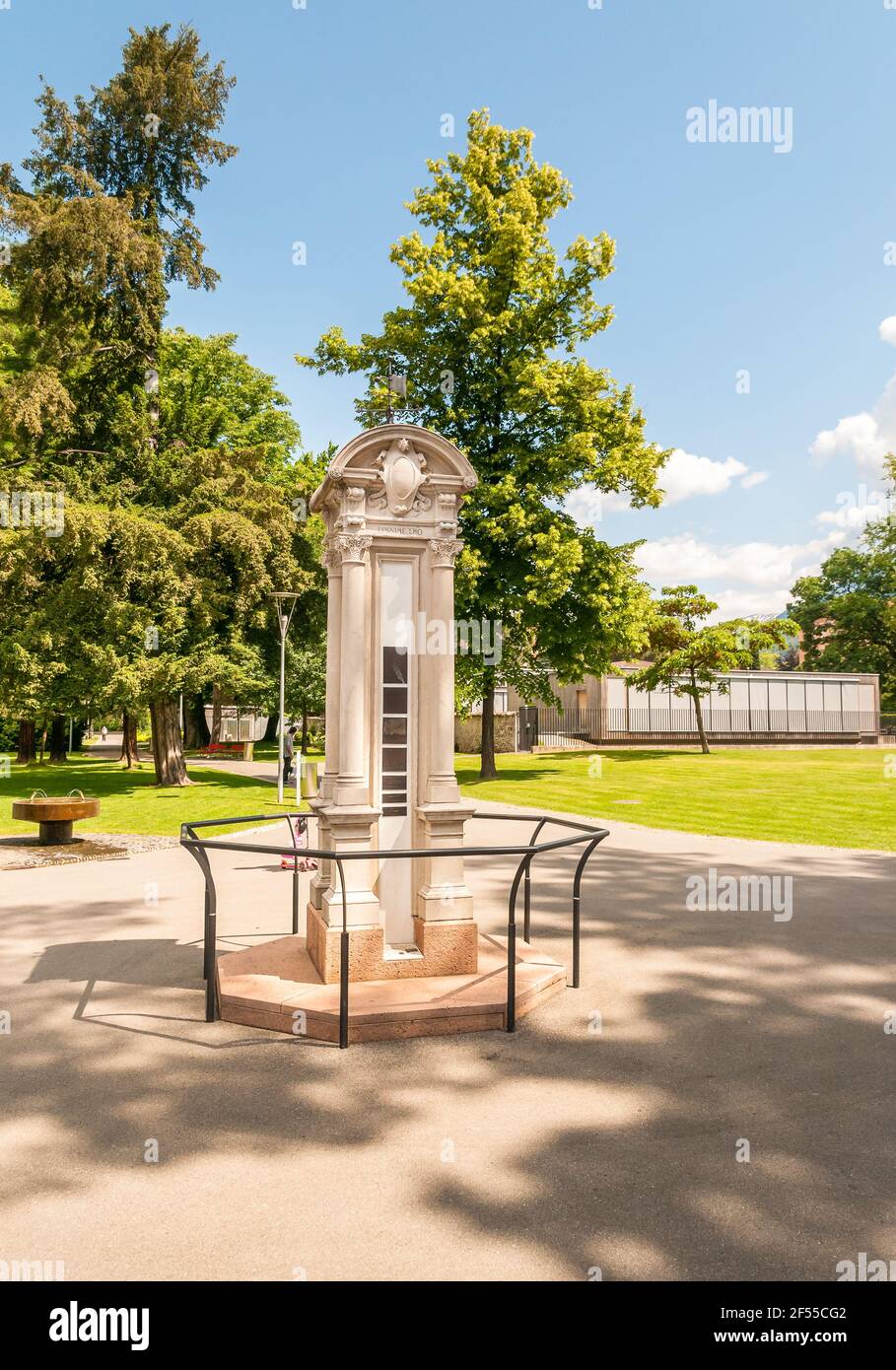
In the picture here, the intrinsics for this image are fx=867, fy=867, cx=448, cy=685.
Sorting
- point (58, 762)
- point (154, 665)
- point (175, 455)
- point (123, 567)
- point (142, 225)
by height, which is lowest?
point (58, 762)

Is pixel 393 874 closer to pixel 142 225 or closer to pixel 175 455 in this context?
pixel 175 455

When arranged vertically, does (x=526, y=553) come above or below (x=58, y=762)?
above

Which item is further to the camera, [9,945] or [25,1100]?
[9,945]

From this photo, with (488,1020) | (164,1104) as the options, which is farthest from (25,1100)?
(488,1020)

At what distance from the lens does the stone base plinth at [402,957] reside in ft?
19.9

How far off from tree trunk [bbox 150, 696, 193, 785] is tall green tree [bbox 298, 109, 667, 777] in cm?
885

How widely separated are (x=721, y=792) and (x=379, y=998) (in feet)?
59.5

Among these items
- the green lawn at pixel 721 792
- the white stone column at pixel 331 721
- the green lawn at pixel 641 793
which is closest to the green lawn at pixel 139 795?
the green lawn at pixel 641 793

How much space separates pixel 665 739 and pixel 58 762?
28.9 metres

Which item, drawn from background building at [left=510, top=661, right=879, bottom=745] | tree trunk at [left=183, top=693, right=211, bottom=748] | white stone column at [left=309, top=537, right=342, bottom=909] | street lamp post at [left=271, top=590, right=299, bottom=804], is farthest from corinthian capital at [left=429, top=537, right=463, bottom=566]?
tree trunk at [left=183, top=693, right=211, bottom=748]

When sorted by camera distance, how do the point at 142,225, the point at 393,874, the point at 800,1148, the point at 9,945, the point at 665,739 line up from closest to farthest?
the point at 800,1148, the point at 393,874, the point at 9,945, the point at 142,225, the point at 665,739

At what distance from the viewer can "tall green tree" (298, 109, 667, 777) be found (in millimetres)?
24219

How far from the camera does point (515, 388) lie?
25156 mm

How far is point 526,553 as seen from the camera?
2392 centimetres
